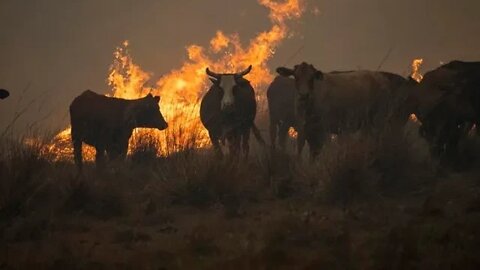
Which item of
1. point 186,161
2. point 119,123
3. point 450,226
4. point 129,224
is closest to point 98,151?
point 119,123

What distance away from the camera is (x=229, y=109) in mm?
10203

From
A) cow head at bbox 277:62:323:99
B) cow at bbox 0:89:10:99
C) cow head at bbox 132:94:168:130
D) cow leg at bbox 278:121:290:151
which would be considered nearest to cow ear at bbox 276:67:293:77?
cow head at bbox 277:62:323:99

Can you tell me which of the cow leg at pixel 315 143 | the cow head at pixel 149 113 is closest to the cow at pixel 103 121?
the cow head at pixel 149 113

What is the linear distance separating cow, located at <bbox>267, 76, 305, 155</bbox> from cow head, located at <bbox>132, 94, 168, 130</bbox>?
2.93 meters

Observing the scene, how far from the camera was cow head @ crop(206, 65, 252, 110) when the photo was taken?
403 inches

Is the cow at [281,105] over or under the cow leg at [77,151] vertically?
over

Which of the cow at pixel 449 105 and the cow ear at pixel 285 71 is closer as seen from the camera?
the cow at pixel 449 105

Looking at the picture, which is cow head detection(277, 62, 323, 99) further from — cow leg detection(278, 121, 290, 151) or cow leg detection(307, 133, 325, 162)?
cow leg detection(278, 121, 290, 151)

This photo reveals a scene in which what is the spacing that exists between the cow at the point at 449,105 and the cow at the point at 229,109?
320 cm

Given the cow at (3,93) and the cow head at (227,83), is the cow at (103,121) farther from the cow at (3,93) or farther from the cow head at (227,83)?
the cow at (3,93)

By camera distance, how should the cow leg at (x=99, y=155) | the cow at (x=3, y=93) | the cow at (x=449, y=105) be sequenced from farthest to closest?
the cow leg at (x=99, y=155), the cow at (x=449, y=105), the cow at (x=3, y=93)

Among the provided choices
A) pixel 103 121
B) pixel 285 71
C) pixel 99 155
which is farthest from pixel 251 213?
pixel 103 121

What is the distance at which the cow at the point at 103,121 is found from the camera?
13.3 meters

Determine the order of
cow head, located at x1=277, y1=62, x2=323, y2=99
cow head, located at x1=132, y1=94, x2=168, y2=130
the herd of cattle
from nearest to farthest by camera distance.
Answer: the herd of cattle, cow head, located at x1=277, y1=62, x2=323, y2=99, cow head, located at x1=132, y1=94, x2=168, y2=130
